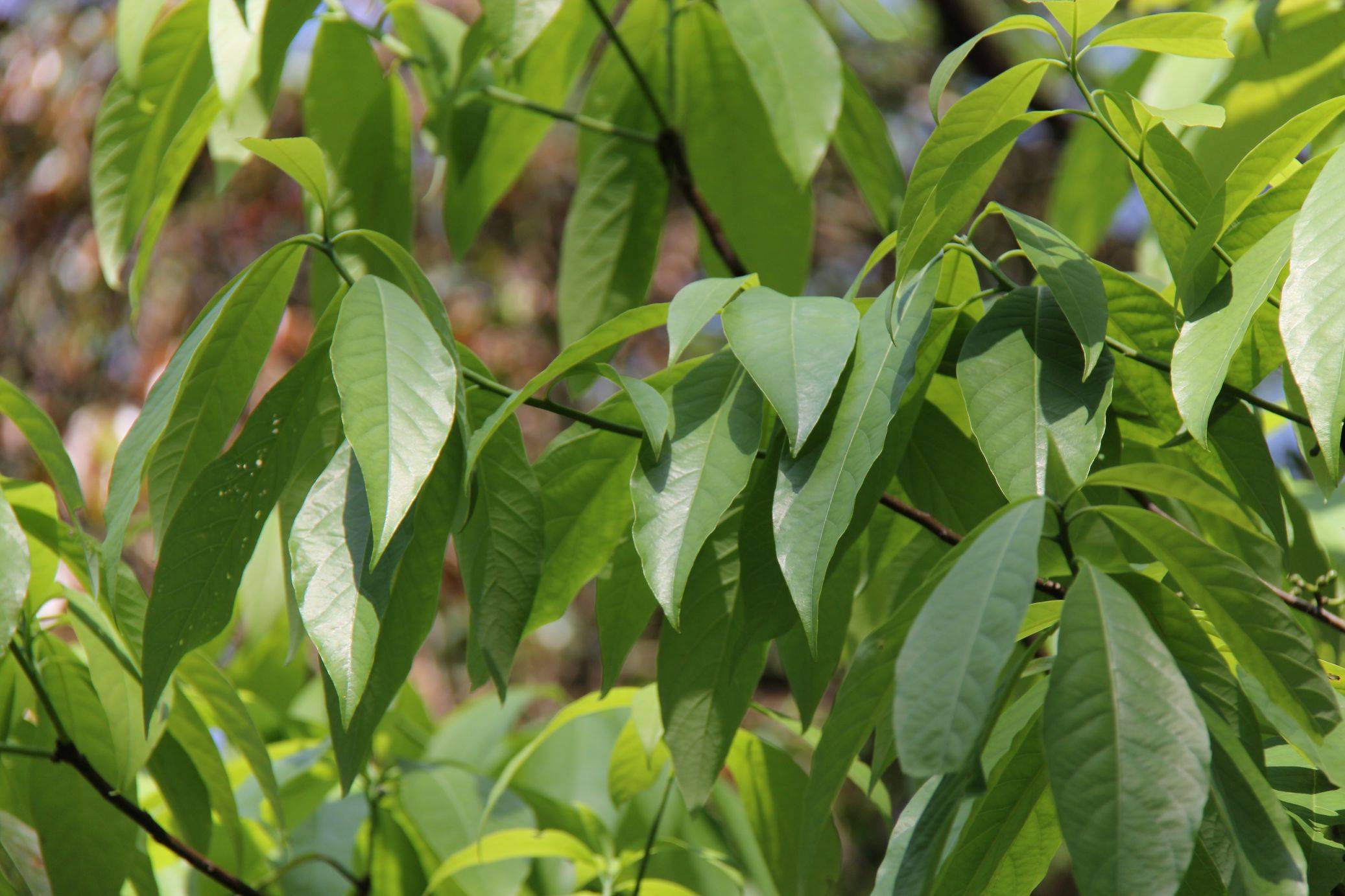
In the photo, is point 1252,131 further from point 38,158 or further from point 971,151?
point 38,158

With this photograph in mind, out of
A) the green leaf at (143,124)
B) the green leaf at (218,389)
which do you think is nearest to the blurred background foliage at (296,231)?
the green leaf at (143,124)

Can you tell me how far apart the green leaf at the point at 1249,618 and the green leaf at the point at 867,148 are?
0.67m

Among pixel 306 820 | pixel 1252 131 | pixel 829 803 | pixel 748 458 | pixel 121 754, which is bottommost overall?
pixel 306 820

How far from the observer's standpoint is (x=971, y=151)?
473 millimetres

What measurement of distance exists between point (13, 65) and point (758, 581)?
3781mm

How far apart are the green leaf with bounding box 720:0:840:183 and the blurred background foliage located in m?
1.95

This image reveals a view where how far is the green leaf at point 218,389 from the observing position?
543 mm

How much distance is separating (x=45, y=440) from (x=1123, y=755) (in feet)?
1.76

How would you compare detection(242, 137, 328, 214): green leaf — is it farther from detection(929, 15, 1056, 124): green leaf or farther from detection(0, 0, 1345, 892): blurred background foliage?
detection(0, 0, 1345, 892): blurred background foliage

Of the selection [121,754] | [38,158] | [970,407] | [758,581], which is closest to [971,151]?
[970,407]

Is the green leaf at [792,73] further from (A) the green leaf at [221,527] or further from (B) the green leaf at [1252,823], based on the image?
(B) the green leaf at [1252,823]

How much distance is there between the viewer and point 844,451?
44 centimetres

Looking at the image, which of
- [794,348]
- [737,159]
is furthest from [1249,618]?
[737,159]

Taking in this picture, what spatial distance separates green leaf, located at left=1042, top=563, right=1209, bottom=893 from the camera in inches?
12.4
